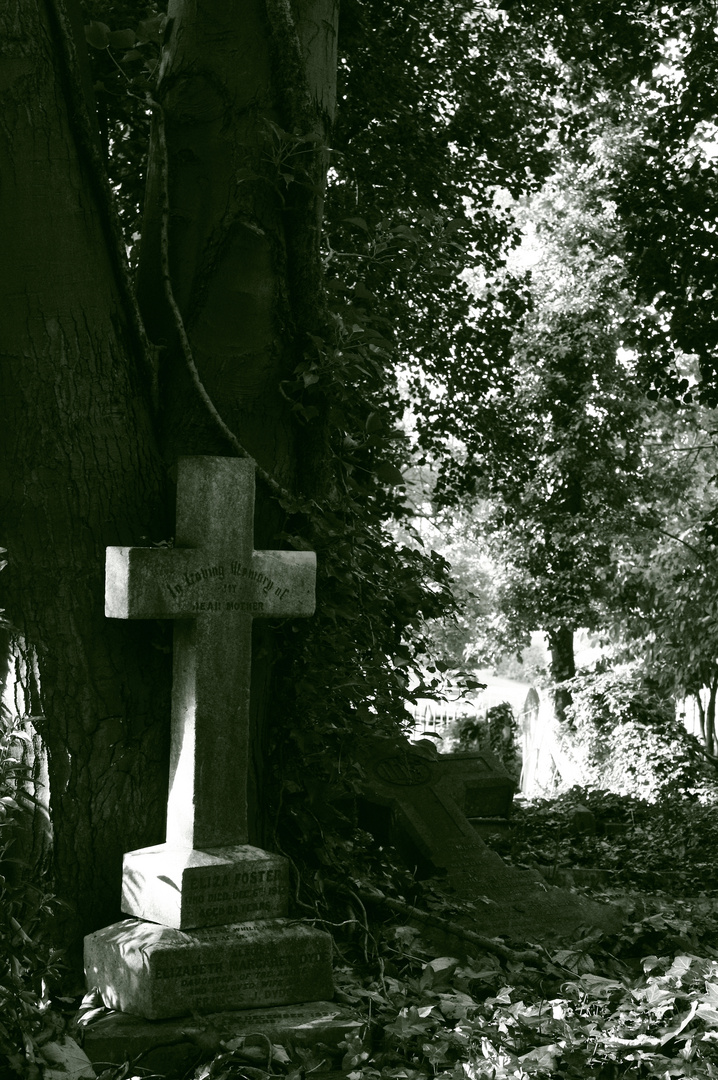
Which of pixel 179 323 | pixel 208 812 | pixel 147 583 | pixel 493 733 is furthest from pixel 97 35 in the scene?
pixel 493 733

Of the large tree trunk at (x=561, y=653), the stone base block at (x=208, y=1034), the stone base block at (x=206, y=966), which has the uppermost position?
the large tree trunk at (x=561, y=653)

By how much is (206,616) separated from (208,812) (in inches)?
27.7

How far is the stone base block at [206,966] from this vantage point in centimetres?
379

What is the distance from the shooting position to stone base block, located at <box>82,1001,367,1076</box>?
3.64m

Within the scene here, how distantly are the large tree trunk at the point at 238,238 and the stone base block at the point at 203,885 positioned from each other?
2.08 feet

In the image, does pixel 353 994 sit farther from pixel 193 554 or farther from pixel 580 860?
pixel 580 860

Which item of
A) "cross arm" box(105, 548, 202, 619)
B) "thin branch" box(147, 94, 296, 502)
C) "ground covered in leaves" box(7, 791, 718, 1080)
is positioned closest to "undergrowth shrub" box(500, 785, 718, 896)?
"ground covered in leaves" box(7, 791, 718, 1080)

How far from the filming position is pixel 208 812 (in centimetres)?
420

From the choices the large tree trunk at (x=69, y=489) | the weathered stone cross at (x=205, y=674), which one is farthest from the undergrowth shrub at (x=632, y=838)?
the large tree trunk at (x=69, y=489)

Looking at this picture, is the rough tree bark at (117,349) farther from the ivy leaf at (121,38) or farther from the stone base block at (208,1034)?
the stone base block at (208,1034)

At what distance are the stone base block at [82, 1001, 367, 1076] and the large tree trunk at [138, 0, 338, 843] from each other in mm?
1019

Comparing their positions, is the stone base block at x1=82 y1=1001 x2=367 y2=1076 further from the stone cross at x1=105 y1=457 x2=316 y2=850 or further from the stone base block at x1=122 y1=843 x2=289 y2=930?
the stone cross at x1=105 y1=457 x2=316 y2=850

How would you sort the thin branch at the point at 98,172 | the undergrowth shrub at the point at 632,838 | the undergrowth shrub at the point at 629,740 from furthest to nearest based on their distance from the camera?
the undergrowth shrub at the point at 629,740, the undergrowth shrub at the point at 632,838, the thin branch at the point at 98,172

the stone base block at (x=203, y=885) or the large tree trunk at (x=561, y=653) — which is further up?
the large tree trunk at (x=561, y=653)
